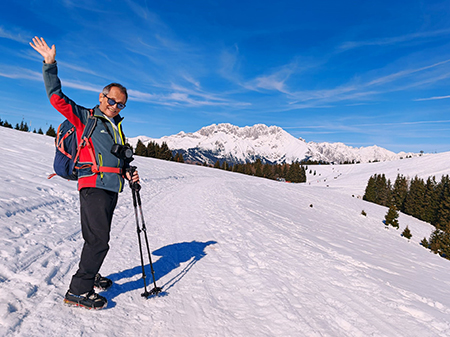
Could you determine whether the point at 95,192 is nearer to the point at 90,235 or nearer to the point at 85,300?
the point at 90,235

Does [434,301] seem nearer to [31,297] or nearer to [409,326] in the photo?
[409,326]

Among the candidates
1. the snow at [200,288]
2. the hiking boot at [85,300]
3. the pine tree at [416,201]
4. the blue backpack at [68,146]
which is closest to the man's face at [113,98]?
the blue backpack at [68,146]

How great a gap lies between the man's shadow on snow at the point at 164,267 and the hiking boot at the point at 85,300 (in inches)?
11.0

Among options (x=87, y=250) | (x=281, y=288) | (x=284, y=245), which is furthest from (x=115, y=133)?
(x=284, y=245)

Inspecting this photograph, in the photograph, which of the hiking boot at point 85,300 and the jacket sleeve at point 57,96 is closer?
the jacket sleeve at point 57,96

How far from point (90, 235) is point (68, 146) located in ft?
4.30

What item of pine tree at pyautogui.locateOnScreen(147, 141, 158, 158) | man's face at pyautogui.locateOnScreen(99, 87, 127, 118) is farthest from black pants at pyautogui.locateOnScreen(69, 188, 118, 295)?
pine tree at pyautogui.locateOnScreen(147, 141, 158, 158)

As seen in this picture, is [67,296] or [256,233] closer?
[67,296]

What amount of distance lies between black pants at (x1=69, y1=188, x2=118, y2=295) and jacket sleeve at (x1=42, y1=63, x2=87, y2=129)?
107cm

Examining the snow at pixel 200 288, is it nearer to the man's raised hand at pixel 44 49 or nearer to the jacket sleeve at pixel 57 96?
the jacket sleeve at pixel 57 96

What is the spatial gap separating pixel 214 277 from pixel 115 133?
11.7ft

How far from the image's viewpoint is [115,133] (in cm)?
372

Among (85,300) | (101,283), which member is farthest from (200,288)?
(85,300)

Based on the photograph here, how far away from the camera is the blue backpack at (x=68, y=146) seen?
3.33 m
